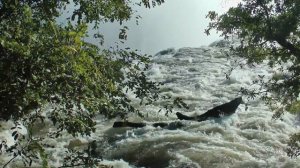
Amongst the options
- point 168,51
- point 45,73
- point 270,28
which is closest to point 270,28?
point 270,28

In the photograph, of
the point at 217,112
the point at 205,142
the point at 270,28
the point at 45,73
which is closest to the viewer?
the point at 45,73

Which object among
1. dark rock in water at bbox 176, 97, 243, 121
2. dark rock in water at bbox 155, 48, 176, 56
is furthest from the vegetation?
dark rock in water at bbox 155, 48, 176, 56

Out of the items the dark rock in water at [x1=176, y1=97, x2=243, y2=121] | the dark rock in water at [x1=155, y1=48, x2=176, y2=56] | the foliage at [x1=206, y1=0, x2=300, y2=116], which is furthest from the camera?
the dark rock in water at [x1=155, y1=48, x2=176, y2=56]

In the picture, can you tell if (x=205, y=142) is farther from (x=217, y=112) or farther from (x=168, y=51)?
(x=168, y=51)

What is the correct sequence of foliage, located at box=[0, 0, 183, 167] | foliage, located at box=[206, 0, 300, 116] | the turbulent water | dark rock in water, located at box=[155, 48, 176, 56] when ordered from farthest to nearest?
dark rock in water, located at box=[155, 48, 176, 56] < the turbulent water < foliage, located at box=[206, 0, 300, 116] < foliage, located at box=[0, 0, 183, 167]

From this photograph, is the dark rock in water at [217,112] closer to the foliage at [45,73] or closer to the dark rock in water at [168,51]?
the foliage at [45,73]

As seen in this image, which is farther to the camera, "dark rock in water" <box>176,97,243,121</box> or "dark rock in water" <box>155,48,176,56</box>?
"dark rock in water" <box>155,48,176,56</box>

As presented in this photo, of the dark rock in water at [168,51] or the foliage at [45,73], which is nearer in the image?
the foliage at [45,73]

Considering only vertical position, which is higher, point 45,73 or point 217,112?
point 45,73

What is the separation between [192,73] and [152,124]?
15313 millimetres

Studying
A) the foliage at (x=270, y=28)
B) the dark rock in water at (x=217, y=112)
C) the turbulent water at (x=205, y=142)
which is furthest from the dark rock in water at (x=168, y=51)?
the foliage at (x=270, y=28)

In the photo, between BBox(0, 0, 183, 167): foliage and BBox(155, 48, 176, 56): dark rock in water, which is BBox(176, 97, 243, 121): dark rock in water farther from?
BBox(155, 48, 176, 56): dark rock in water

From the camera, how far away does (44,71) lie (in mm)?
3594

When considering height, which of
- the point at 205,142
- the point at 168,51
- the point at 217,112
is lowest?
the point at 205,142
